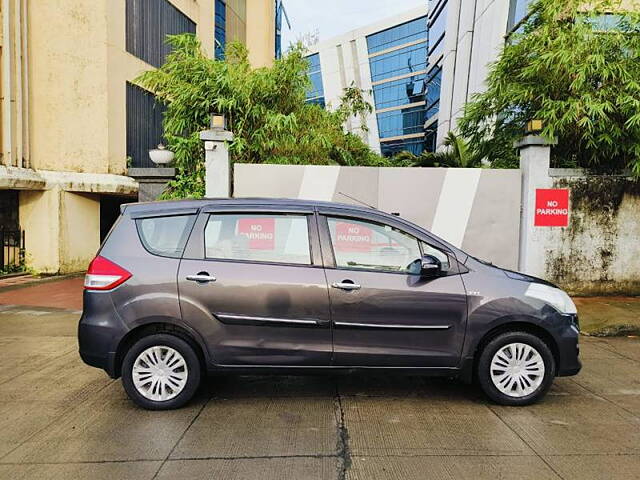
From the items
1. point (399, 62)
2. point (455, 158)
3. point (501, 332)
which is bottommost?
point (501, 332)

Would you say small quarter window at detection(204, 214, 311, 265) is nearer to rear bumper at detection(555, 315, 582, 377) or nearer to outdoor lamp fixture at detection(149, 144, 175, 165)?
rear bumper at detection(555, 315, 582, 377)

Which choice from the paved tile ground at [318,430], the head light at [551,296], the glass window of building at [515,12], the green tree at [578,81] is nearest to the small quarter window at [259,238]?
the paved tile ground at [318,430]

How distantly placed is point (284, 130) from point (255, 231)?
5.66 metres

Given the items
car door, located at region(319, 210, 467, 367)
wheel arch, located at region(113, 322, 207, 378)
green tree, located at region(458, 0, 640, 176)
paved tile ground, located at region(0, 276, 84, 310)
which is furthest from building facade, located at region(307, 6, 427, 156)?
wheel arch, located at region(113, 322, 207, 378)

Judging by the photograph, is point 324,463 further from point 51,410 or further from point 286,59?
point 286,59

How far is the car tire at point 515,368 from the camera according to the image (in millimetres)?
4508

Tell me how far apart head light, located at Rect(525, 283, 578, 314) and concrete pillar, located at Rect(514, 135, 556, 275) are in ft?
15.5

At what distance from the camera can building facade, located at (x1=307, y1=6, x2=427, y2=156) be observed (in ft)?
187

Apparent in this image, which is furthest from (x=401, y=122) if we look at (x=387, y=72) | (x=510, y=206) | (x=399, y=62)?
(x=510, y=206)

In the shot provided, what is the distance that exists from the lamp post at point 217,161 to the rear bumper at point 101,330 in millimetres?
4742

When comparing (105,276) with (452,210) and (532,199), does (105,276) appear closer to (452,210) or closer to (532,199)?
(452,210)

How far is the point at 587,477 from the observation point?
11.0 feet

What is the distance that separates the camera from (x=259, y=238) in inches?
180

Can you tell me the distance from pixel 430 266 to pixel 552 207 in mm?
5854
